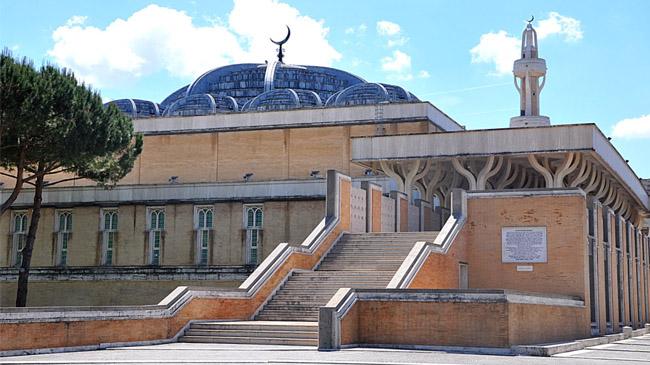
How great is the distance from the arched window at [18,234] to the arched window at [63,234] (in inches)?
68.0

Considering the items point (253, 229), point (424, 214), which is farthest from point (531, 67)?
point (253, 229)

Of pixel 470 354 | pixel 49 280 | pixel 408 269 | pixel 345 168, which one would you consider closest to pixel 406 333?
pixel 470 354

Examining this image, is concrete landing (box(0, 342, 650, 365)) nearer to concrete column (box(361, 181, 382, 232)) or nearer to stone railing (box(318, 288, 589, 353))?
stone railing (box(318, 288, 589, 353))

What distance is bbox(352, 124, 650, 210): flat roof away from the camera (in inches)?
1499

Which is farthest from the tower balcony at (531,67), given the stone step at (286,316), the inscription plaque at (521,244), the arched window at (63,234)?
the stone step at (286,316)

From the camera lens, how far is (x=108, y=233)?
4394cm

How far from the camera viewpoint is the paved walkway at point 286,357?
768 inches

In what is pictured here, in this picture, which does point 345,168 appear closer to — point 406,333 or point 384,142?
point 384,142

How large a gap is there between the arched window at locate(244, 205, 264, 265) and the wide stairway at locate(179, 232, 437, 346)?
853cm

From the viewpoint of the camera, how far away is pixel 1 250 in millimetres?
45031

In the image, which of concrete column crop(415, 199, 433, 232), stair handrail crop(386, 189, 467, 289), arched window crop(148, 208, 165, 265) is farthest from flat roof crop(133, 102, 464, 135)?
stair handrail crop(386, 189, 467, 289)

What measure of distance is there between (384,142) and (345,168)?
7935mm

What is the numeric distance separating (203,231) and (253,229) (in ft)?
7.91

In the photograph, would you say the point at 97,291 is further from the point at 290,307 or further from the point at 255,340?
the point at 255,340
